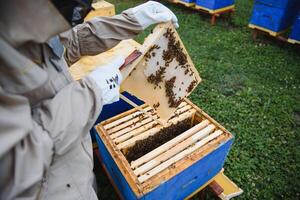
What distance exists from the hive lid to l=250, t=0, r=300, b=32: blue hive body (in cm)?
357

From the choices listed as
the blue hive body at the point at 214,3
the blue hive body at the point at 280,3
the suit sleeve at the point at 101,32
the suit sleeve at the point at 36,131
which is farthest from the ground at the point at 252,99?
the suit sleeve at the point at 36,131

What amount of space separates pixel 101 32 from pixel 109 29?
0.21ft

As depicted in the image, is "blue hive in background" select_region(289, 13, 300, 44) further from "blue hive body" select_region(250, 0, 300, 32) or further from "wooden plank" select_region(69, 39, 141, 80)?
"wooden plank" select_region(69, 39, 141, 80)

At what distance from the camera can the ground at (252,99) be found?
2688 millimetres

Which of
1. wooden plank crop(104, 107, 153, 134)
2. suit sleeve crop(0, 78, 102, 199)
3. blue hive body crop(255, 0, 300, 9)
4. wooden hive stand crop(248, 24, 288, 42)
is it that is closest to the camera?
suit sleeve crop(0, 78, 102, 199)

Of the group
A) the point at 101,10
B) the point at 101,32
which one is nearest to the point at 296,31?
the point at 101,10

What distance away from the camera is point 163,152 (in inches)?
74.5

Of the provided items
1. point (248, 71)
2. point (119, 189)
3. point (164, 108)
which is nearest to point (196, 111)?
point (164, 108)

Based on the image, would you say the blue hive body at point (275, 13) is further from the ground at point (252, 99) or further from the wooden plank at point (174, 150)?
the wooden plank at point (174, 150)

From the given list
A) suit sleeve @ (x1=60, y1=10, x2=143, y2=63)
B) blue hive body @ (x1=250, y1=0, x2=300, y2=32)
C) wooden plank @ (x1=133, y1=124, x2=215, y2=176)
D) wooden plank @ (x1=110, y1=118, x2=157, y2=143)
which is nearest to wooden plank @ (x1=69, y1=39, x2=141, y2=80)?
suit sleeve @ (x1=60, y1=10, x2=143, y2=63)

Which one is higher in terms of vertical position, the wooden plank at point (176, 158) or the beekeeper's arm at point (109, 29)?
the beekeeper's arm at point (109, 29)

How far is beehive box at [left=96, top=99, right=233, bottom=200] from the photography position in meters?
1.70

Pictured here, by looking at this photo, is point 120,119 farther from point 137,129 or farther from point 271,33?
point 271,33

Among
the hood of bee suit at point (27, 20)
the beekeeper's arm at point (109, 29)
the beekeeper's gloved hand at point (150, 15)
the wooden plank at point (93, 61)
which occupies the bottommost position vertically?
the wooden plank at point (93, 61)
